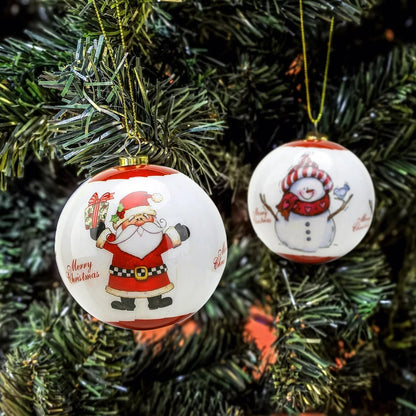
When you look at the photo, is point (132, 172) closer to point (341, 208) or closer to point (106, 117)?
point (106, 117)

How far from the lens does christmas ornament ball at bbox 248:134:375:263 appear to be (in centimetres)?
58

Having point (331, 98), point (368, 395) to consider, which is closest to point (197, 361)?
point (368, 395)

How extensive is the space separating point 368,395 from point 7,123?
2.09 ft

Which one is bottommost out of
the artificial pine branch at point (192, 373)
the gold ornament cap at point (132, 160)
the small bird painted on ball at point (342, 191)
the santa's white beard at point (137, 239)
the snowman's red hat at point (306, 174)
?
the artificial pine branch at point (192, 373)

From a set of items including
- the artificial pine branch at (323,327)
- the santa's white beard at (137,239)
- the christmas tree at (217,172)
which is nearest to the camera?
the santa's white beard at (137,239)

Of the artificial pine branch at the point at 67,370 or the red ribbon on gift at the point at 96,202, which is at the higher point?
the red ribbon on gift at the point at 96,202

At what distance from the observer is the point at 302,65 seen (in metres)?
0.72

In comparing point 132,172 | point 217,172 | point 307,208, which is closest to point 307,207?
point 307,208

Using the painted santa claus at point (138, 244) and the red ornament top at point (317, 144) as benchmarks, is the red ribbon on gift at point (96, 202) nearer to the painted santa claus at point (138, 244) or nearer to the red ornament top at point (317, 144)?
the painted santa claus at point (138, 244)

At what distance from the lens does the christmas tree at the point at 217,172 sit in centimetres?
53

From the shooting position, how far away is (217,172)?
548mm

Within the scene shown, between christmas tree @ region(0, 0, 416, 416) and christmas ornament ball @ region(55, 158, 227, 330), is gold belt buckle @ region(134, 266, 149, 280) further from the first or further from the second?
christmas tree @ region(0, 0, 416, 416)

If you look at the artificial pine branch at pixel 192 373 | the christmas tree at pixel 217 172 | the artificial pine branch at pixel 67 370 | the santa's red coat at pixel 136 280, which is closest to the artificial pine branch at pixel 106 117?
the christmas tree at pixel 217 172

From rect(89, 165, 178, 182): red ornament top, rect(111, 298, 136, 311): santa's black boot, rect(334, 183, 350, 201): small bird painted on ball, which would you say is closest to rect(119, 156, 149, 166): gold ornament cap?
rect(89, 165, 178, 182): red ornament top
